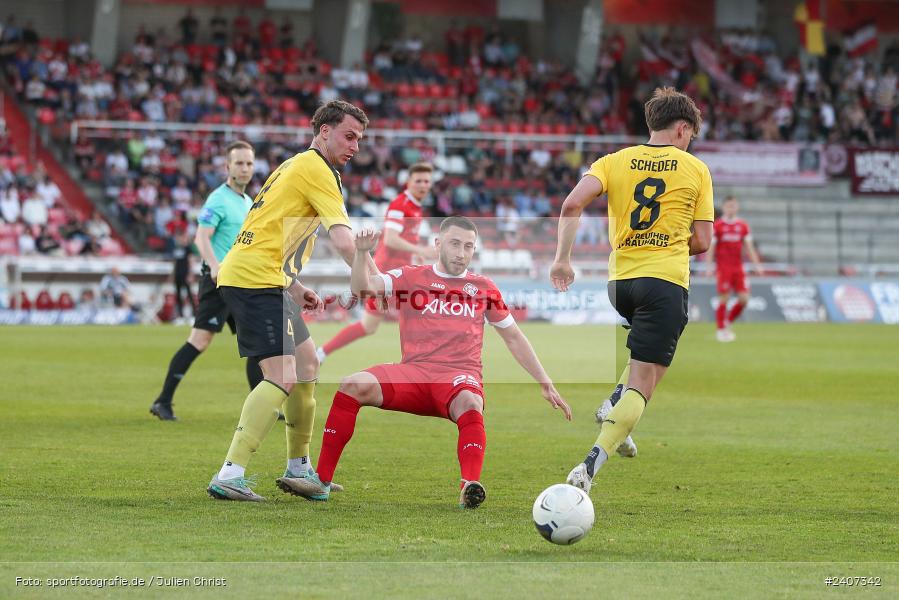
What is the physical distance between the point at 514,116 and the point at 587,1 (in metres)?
6.45

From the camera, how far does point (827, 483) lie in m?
8.38

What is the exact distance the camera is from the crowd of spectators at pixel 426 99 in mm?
32938

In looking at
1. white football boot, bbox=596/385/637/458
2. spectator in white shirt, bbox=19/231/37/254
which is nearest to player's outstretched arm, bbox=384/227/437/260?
white football boot, bbox=596/385/637/458

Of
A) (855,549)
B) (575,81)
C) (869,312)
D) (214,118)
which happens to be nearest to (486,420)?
(855,549)

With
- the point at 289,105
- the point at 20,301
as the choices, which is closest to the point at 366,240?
the point at 20,301

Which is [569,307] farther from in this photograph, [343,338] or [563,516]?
[563,516]

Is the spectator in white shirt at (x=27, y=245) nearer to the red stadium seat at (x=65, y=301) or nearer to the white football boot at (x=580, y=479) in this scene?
the red stadium seat at (x=65, y=301)

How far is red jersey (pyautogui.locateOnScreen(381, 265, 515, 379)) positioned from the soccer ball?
1.53 metres

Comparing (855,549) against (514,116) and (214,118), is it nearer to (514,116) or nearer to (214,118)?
(214,118)

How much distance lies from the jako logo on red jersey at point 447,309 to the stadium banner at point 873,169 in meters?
34.8

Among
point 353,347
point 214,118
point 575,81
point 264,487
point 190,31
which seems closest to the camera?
point 264,487

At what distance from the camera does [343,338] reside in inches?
347

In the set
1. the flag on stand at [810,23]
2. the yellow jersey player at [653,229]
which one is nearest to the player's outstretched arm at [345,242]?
the yellow jersey player at [653,229]

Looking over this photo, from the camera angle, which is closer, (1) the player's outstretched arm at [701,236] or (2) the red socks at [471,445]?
(2) the red socks at [471,445]
